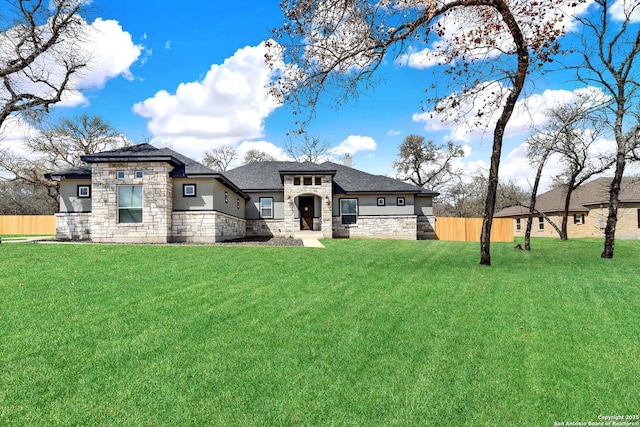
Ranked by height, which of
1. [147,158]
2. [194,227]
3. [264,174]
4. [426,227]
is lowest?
[426,227]

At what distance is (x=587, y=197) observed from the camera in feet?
102

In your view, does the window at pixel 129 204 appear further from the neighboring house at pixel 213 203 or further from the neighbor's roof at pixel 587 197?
the neighbor's roof at pixel 587 197

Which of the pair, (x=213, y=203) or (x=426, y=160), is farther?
(x=426, y=160)

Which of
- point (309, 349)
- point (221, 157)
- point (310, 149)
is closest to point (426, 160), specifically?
point (310, 149)

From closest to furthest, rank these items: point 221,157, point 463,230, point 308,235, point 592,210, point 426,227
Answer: point 308,235, point 426,227, point 463,230, point 592,210, point 221,157

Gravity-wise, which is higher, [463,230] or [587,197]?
[587,197]

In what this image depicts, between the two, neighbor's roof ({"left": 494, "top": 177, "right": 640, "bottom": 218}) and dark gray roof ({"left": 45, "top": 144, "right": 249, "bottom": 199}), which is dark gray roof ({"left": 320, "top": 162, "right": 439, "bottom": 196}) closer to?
dark gray roof ({"left": 45, "top": 144, "right": 249, "bottom": 199})

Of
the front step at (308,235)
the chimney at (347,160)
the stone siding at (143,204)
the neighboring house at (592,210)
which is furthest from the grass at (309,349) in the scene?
the neighboring house at (592,210)

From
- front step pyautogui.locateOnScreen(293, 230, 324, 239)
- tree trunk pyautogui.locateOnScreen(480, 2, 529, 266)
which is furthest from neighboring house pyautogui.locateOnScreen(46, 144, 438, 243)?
tree trunk pyautogui.locateOnScreen(480, 2, 529, 266)

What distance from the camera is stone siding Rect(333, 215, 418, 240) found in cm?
2336

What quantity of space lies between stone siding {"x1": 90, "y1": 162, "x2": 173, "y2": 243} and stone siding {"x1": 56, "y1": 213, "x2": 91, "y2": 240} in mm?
2129

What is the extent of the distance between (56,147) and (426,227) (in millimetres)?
29099

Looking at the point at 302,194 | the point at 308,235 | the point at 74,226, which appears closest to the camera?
the point at 74,226

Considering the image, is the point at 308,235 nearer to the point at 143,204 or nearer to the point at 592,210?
the point at 143,204
